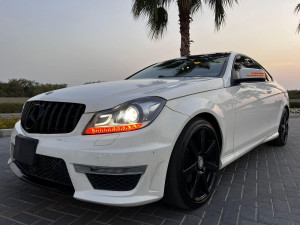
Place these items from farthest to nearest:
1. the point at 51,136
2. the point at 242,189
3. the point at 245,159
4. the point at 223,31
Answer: the point at 223,31
the point at 245,159
the point at 242,189
the point at 51,136

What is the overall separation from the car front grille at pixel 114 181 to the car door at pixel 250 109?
1.46m

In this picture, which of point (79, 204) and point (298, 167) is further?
point (298, 167)

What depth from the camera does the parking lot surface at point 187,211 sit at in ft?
Answer: 6.68

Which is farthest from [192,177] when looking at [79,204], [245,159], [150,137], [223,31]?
[223,31]

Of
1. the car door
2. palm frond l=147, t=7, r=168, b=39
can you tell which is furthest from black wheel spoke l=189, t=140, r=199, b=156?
palm frond l=147, t=7, r=168, b=39

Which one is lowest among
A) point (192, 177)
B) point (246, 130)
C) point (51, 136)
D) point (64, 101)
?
point (192, 177)

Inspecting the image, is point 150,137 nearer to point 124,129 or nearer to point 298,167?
point 124,129

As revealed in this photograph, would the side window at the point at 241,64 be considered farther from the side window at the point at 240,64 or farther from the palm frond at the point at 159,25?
the palm frond at the point at 159,25

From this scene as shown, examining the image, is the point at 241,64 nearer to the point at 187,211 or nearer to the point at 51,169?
the point at 187,211

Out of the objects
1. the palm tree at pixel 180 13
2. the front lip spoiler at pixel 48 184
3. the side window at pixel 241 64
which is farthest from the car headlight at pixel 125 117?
the palm tree at pixel 180 13

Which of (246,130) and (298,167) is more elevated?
(246,130)

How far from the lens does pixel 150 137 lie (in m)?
1.75

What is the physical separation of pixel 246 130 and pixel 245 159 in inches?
44.8

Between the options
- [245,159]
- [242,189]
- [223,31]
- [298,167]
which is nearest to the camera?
[242,189]
